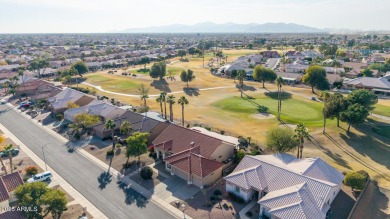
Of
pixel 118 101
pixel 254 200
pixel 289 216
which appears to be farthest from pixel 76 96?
pixel 289 216

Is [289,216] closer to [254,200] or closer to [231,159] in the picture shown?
[254,200]

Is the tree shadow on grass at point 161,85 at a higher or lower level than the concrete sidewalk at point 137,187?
higher

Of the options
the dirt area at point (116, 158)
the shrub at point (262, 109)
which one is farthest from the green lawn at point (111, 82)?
the shrub at point (262, 109)

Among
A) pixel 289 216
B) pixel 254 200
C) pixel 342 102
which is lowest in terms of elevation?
pixel 254 200

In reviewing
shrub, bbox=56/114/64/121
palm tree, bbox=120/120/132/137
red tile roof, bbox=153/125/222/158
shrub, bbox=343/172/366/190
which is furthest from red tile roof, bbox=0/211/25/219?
shrub, bbox=56/114/64/121

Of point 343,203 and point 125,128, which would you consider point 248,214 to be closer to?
point 343,203

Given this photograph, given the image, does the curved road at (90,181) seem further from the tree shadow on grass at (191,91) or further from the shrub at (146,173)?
the tree shadow on grass at (191,91)

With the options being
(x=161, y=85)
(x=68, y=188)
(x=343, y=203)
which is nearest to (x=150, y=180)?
(x=68, y=188)
